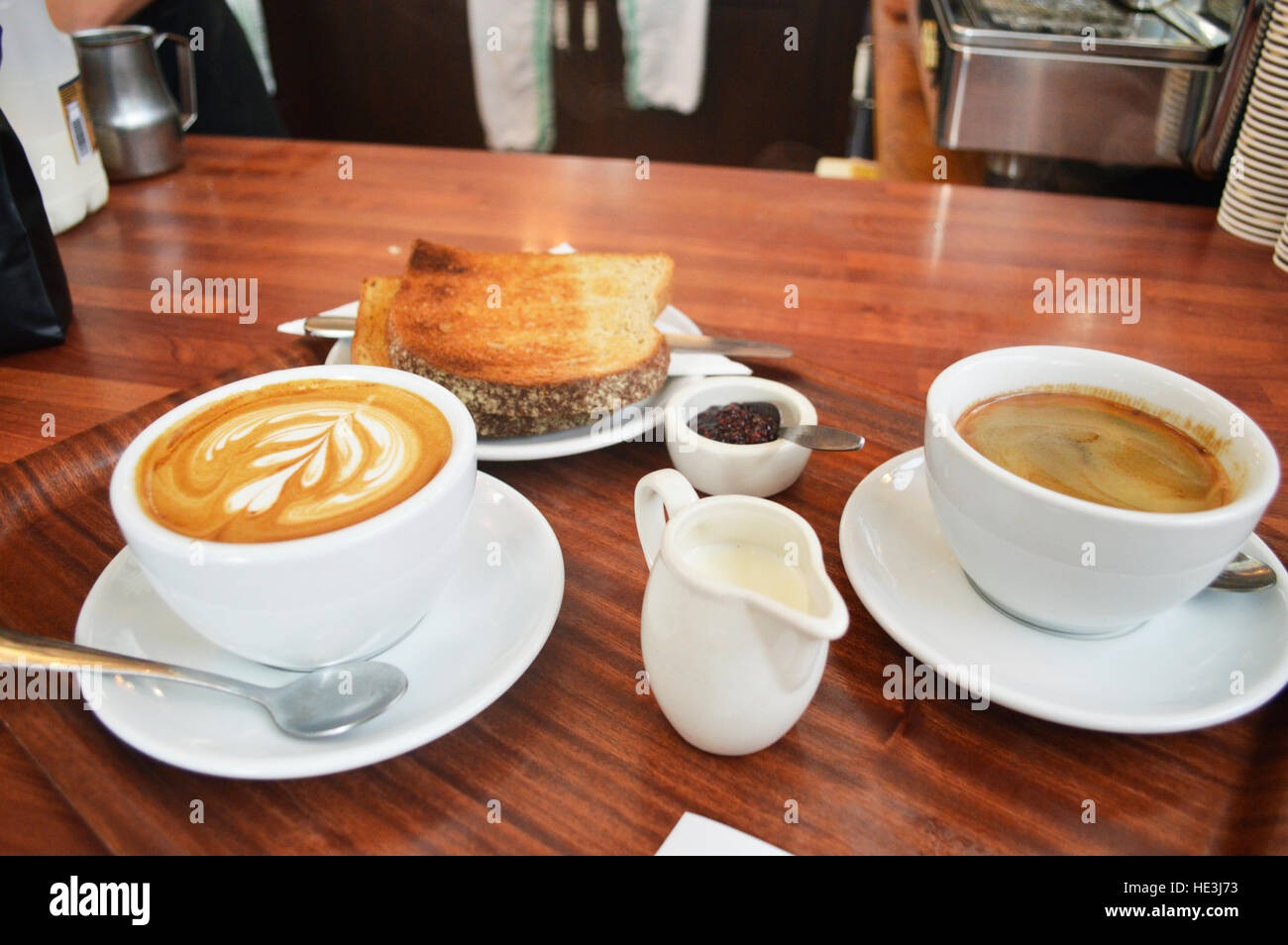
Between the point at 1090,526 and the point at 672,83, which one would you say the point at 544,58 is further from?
the point at 1090,526

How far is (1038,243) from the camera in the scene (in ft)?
5.97

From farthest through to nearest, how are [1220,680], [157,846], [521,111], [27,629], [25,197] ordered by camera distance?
→ 1. [521,111]
2. [25,197]
3. [27,629]
4. [1220,680]
5. [157,846]

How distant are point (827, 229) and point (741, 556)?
1.25m

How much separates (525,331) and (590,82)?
3.68 meters

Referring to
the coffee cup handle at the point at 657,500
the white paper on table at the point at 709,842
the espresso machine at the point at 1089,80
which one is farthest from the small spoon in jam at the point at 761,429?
the espresso machine at the point at 1089,80

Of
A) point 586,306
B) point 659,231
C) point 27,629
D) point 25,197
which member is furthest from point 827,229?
point 27,629

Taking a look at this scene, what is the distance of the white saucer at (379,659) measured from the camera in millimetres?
687

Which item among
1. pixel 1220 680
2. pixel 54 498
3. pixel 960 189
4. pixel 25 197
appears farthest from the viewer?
pixel 960 189

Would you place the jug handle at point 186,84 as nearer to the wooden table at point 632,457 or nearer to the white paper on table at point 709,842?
the wooden table at point 632,457

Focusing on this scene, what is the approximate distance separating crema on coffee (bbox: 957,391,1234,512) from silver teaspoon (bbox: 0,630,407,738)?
0.61m

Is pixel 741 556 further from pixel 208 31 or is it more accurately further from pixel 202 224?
pixel 208 31

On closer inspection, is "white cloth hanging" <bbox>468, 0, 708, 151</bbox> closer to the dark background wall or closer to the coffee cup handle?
the dark background wall

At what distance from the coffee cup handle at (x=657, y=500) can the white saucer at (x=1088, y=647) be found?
7.8 inches

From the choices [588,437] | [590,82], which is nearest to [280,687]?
[588,437]
